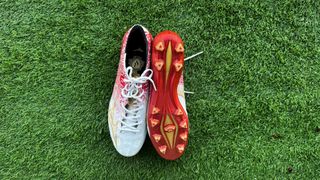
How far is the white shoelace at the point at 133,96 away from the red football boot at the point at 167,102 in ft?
0.11

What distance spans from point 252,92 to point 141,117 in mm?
397

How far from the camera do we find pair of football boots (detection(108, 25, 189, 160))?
1.25 metres

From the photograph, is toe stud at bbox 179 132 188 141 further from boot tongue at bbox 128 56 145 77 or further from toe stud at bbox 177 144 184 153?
boot tongue at bbox 128 56 145 77

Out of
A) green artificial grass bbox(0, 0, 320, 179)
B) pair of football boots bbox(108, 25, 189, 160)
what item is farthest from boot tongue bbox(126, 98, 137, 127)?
green artificial grass bbox(0, 0, 320, 179)

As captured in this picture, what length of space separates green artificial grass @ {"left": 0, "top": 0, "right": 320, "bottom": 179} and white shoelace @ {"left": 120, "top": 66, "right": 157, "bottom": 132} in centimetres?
11

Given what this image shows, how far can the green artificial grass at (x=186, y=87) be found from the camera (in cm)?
139

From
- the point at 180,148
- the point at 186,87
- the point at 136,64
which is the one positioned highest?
the point at 136,64

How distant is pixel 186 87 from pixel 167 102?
0.15m

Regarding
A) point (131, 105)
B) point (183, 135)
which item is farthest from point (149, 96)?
point (183, 135)

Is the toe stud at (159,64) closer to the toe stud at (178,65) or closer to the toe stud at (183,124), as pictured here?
the toe stud at (178,65)

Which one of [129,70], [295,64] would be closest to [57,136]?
[129,70]

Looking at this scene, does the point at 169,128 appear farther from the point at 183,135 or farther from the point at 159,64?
the point at 159,64

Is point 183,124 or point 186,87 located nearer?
point 183,124

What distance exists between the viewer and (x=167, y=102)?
128 centimetres
